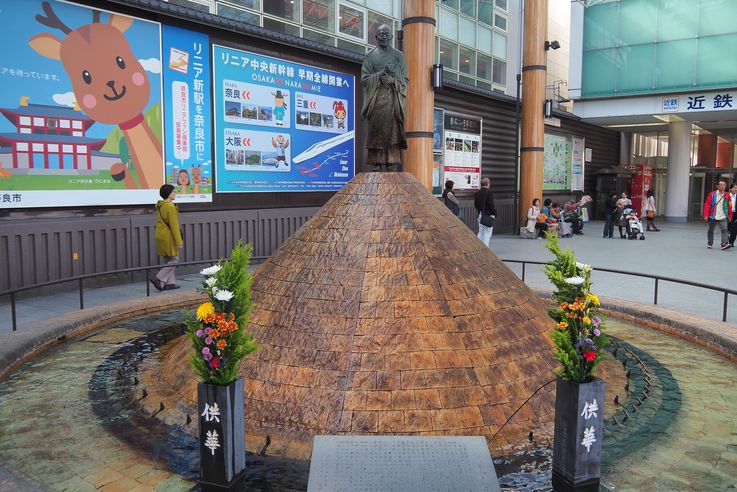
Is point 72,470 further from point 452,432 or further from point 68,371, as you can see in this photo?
point 452,432

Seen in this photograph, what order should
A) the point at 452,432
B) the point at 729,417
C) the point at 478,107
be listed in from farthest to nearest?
the point at 478,107, the point at 729,417, the point at 452,432

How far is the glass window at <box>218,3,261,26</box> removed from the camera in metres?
12.7

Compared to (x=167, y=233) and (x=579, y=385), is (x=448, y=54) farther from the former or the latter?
(x=579, y=385)

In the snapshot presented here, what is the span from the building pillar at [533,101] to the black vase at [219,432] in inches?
780

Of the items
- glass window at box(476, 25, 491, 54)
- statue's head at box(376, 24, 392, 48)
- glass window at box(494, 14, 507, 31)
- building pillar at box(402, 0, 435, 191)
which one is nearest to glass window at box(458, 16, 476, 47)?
glass window at box(476, 25, 491, 54)

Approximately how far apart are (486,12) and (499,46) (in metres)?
1.48

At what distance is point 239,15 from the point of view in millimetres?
13039

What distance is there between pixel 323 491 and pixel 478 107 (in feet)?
64.2

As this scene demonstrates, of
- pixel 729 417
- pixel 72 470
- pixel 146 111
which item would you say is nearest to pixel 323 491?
pixel 72 470

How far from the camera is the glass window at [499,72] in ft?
74.0

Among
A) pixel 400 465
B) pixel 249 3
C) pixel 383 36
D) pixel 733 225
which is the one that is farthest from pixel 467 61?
pixel 400 465

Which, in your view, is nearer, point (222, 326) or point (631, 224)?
point (222, 326)

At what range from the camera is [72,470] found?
405cm

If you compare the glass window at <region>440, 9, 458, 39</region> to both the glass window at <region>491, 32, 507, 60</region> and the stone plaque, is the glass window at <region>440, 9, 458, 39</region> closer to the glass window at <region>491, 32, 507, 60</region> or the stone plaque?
the glass window at <region>491, 32, 507, 60</region>
